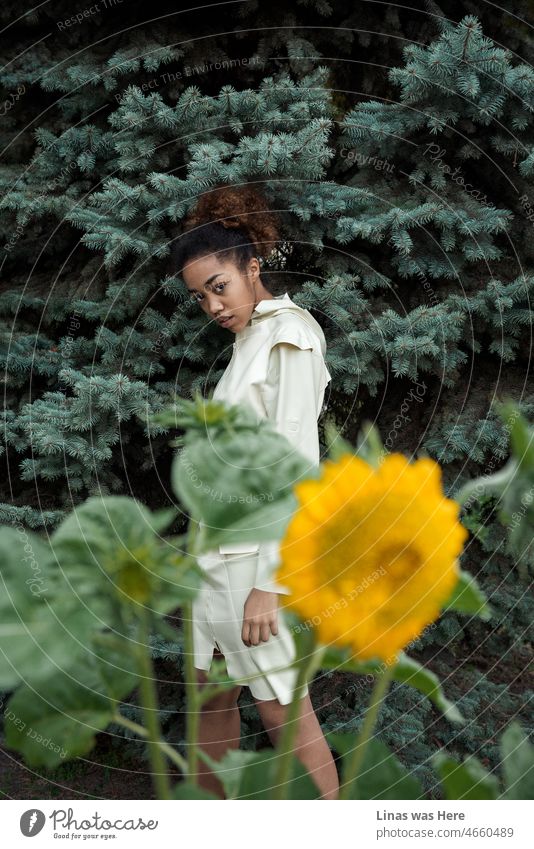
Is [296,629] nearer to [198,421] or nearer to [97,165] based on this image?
[198,421]

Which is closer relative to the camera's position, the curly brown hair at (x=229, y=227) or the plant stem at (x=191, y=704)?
the plant stem at (x=191, y=704)

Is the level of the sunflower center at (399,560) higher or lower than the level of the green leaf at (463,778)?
higher

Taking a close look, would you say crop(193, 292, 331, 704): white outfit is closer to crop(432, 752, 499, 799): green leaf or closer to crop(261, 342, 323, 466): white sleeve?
crop(261, 342, 323, 466): white sleeve

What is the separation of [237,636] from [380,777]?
0.78 m

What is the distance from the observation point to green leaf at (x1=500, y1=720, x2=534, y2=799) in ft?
0.53

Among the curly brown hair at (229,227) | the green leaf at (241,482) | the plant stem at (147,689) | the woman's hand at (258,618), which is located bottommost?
the plant stem at (147,689)

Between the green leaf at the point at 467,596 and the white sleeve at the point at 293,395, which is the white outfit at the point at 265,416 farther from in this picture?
the green leaf at the point at 467,596

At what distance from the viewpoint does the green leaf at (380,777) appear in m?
0.16

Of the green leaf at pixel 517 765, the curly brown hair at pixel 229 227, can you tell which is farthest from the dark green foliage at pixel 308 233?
the green leaf at pixel 517 765

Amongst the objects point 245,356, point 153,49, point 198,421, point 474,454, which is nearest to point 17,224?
point 153,49

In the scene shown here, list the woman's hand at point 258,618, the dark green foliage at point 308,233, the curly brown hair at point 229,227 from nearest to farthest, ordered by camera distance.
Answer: the woman's hand at point 258,618
the curly brown hair at point 229,227
the dark green foliage at point 308,233

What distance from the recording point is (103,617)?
0.43 feet

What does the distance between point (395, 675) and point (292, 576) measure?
5cm

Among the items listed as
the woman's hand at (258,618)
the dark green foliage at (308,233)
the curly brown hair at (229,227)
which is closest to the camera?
the woman's hand at (258,618)
